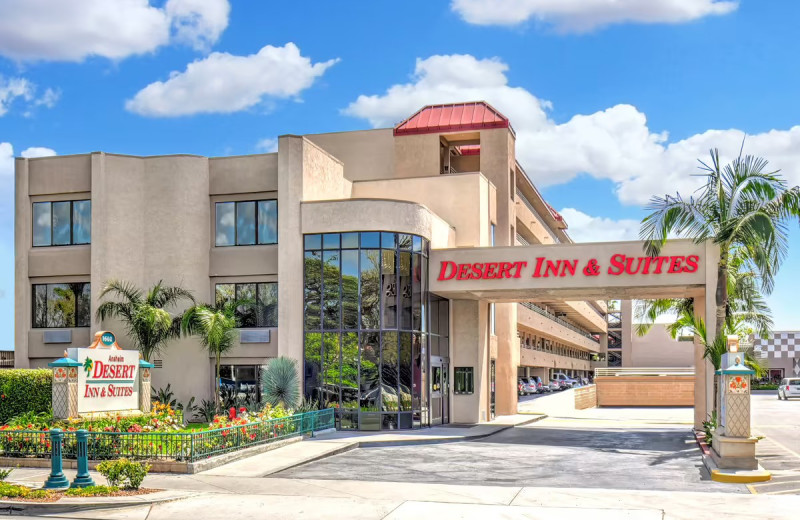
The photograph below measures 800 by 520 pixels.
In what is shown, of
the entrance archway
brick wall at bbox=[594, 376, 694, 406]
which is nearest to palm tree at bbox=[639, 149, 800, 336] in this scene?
the entrance archway

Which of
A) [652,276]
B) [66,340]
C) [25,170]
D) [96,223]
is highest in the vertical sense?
[25,170]

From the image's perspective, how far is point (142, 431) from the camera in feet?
70.1

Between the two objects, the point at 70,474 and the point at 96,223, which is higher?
the point at 96,223

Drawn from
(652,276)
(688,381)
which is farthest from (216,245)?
(688,381)

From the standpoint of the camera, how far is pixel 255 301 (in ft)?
108

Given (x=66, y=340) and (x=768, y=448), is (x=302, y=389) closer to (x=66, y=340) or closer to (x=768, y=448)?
(x=66, y=340)

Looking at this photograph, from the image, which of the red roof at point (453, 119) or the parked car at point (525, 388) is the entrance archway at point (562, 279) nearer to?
the red roof at point (453, 119)

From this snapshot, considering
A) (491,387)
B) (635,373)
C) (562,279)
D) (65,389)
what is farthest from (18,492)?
(635,373)

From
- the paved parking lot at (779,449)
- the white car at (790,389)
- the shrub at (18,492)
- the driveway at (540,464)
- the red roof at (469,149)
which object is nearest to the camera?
the shrub at (18,492)

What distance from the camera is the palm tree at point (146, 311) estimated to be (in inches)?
1243

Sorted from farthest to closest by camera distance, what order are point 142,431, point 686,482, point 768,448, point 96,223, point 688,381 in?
point 688,381, point 96,223, point 768,448, point 142,431, point 686,482

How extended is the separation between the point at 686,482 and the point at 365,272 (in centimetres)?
1452

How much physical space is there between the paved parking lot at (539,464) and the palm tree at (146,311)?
10528 millimetres

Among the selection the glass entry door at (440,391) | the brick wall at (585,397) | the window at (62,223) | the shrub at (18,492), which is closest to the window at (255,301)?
the window at (62,223)
